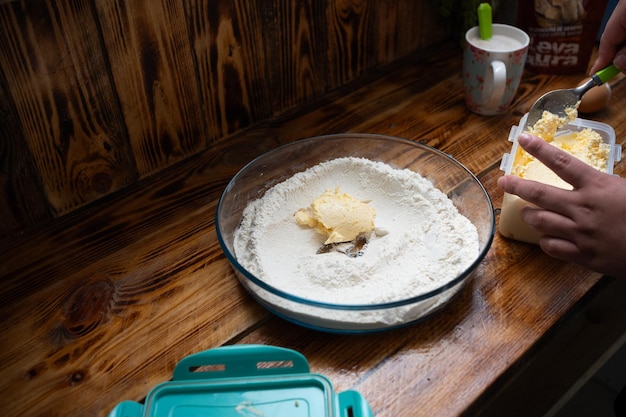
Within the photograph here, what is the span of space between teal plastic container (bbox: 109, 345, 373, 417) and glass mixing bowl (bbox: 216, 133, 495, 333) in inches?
2.9

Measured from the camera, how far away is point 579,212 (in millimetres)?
689

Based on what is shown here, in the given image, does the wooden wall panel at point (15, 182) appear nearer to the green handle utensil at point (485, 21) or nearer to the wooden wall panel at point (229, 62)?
the wooden wall panel at point (229, 62)

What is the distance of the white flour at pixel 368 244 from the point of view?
72 centimetres

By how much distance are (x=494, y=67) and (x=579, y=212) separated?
15.7 inches

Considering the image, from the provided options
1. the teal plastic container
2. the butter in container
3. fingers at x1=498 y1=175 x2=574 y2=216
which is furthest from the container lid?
the teal plastic container

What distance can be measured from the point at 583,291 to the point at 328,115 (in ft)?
1.76

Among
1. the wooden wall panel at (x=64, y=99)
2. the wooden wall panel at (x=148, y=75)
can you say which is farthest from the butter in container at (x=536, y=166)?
the wooden wall panel at (x=64, y=99)

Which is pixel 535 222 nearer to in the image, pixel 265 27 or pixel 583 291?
pixel 583 291

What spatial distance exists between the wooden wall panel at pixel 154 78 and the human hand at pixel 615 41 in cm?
63

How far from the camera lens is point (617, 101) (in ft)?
3.57

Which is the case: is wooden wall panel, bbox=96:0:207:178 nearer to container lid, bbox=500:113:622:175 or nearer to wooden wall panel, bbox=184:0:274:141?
wooden wall panel, bbox=184:0:274:141

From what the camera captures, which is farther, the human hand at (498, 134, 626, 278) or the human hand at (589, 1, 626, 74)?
the human hand at (589, 1, 626, 74)

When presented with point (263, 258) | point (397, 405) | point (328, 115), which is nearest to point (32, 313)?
point (263, 258)

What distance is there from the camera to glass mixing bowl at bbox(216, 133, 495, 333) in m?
0.67
